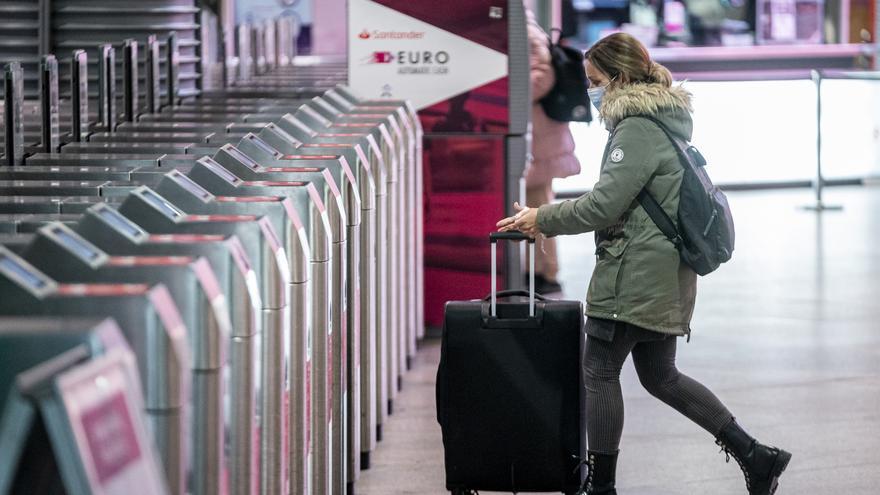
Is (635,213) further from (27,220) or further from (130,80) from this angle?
(130,80)

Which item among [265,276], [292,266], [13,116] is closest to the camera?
[265,276]

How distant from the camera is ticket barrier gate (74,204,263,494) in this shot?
2.66 meters

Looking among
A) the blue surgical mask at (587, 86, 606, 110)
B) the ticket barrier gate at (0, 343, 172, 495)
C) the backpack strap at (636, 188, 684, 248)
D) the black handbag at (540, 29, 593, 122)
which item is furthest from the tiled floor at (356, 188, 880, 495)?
the ticket barrier gate at (0, 343, 172, 495)

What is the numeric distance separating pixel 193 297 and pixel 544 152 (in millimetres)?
6347

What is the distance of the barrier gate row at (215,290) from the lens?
2.06m

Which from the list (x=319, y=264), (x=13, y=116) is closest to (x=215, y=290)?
(x=319, y=264)

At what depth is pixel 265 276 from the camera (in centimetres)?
297

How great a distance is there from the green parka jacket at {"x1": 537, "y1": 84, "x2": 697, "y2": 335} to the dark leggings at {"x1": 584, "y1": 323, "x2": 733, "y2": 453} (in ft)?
0.34

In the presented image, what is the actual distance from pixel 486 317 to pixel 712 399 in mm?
760

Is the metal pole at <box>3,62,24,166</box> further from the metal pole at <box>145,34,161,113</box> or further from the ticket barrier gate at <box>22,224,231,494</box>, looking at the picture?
the ticket barrier gate at <box>22,224,231,494</box>

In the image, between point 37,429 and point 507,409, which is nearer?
point 37,429

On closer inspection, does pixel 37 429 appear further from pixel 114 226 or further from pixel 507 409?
pixel 507 409

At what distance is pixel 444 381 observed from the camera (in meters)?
4.35

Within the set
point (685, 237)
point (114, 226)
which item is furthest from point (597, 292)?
point (114, 226)
